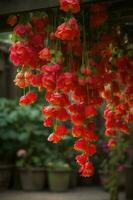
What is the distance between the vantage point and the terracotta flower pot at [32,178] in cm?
712

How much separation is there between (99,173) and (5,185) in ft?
4.44

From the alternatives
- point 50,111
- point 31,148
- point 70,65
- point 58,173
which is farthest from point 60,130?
point 31,148

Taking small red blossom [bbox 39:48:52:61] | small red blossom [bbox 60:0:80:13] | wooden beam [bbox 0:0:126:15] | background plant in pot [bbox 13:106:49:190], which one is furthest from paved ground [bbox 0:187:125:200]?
small red blossom [bbox 60:0:80:13]

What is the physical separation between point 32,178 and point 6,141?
0.68m

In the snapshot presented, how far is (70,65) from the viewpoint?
1.98 meters

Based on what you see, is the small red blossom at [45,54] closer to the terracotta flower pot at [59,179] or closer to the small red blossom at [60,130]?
the small red blossom at [60,130]

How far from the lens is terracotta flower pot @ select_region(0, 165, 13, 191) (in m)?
7.12

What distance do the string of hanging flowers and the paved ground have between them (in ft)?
15.0

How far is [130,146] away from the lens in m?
6.78

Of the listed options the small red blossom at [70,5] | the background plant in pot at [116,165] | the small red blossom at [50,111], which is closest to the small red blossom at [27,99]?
Result: the small red blossom at [50,111]

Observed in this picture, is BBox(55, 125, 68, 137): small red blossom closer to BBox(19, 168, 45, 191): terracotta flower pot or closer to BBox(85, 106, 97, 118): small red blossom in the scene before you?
BBox(85, 106, 97, 118): small red blossom

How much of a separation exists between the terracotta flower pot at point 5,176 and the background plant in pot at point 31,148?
6.3 inches

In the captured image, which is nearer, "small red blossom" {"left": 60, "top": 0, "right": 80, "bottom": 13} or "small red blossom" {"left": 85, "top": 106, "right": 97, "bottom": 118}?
"small red blossom" {"left": 60, "top": 0, "right": 80, "bottom": 13}

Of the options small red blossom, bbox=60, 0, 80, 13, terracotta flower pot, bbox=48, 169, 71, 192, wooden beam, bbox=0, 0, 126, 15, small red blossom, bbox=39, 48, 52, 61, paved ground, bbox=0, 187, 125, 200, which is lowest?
paved ground, bbox=0, 187, 125, 200
